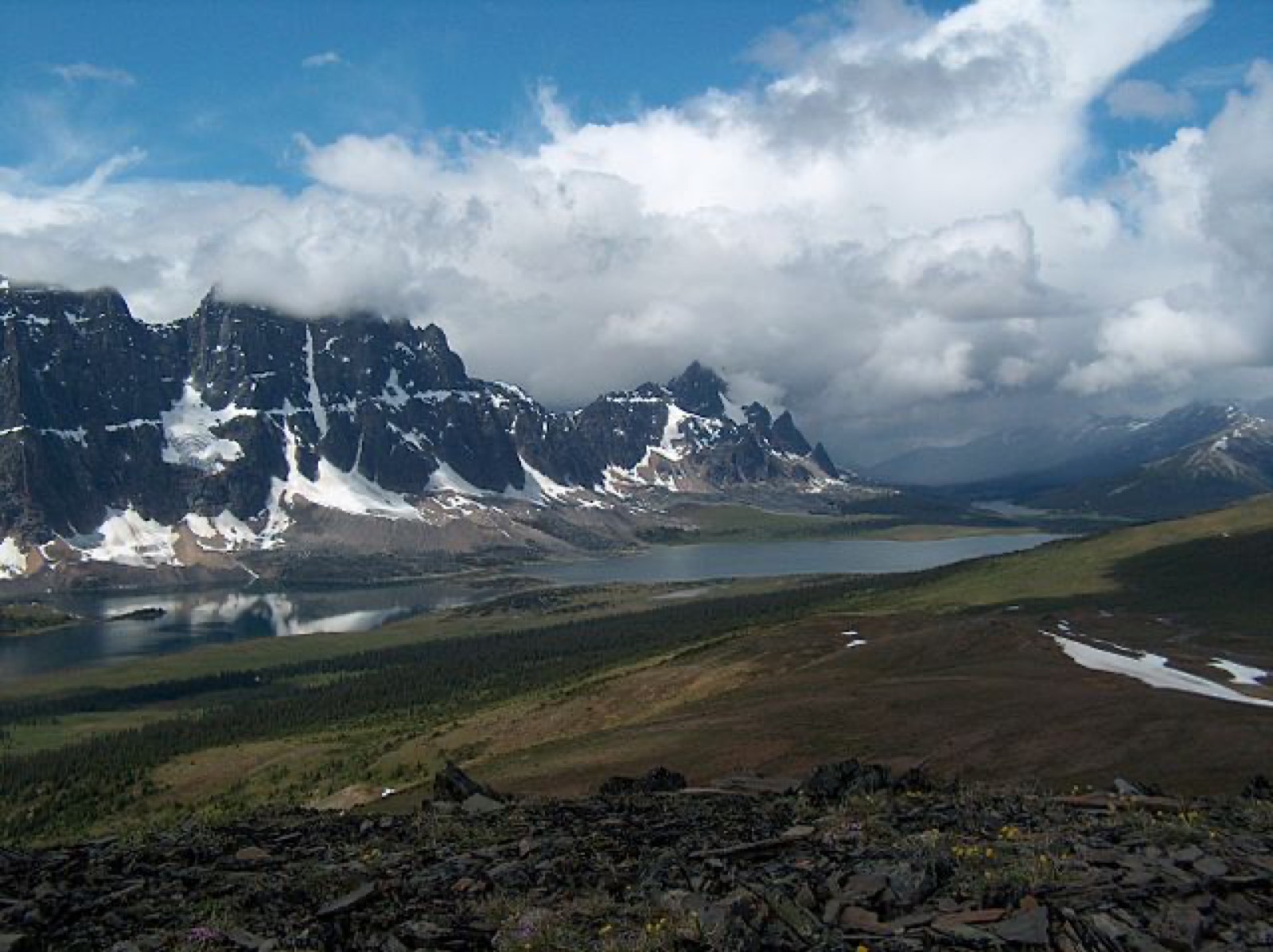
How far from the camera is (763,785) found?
38.2m

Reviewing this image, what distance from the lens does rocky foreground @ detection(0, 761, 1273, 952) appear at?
17.0 m

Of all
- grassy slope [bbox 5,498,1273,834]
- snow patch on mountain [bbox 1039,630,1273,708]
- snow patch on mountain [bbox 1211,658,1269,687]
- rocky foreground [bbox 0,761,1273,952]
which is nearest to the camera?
rocky foreground [bbox 0,761,1273,952]

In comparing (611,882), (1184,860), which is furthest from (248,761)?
(1184,860)

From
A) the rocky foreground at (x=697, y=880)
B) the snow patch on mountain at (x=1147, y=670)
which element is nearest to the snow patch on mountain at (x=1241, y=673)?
the snow patch on mountain at (x=1147, y=670)

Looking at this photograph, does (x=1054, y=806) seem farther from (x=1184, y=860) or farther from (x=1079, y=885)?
(x=1079, y=885)

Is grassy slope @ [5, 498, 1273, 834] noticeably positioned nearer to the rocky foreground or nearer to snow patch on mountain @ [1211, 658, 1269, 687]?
snow patch on mountain @ [1211, 658, 1269, 687]

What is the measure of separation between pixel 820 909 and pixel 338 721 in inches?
4885

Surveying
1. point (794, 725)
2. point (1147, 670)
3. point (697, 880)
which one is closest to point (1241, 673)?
point (1147, 670)

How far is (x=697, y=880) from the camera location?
2077 cm

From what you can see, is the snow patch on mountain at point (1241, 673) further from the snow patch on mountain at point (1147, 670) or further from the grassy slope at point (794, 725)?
the grassy slope at point (794, 725)

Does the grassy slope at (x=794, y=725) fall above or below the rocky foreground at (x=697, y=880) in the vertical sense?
below

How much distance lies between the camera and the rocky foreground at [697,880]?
1700cm

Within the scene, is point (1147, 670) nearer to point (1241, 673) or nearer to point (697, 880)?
point (1241, 673)

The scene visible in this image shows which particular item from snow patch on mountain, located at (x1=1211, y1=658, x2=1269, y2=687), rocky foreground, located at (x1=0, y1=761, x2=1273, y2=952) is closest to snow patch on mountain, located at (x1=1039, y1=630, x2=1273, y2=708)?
snow patch on mountain, located at (x1=1211, y1=658, x2=1269, y2=687)
